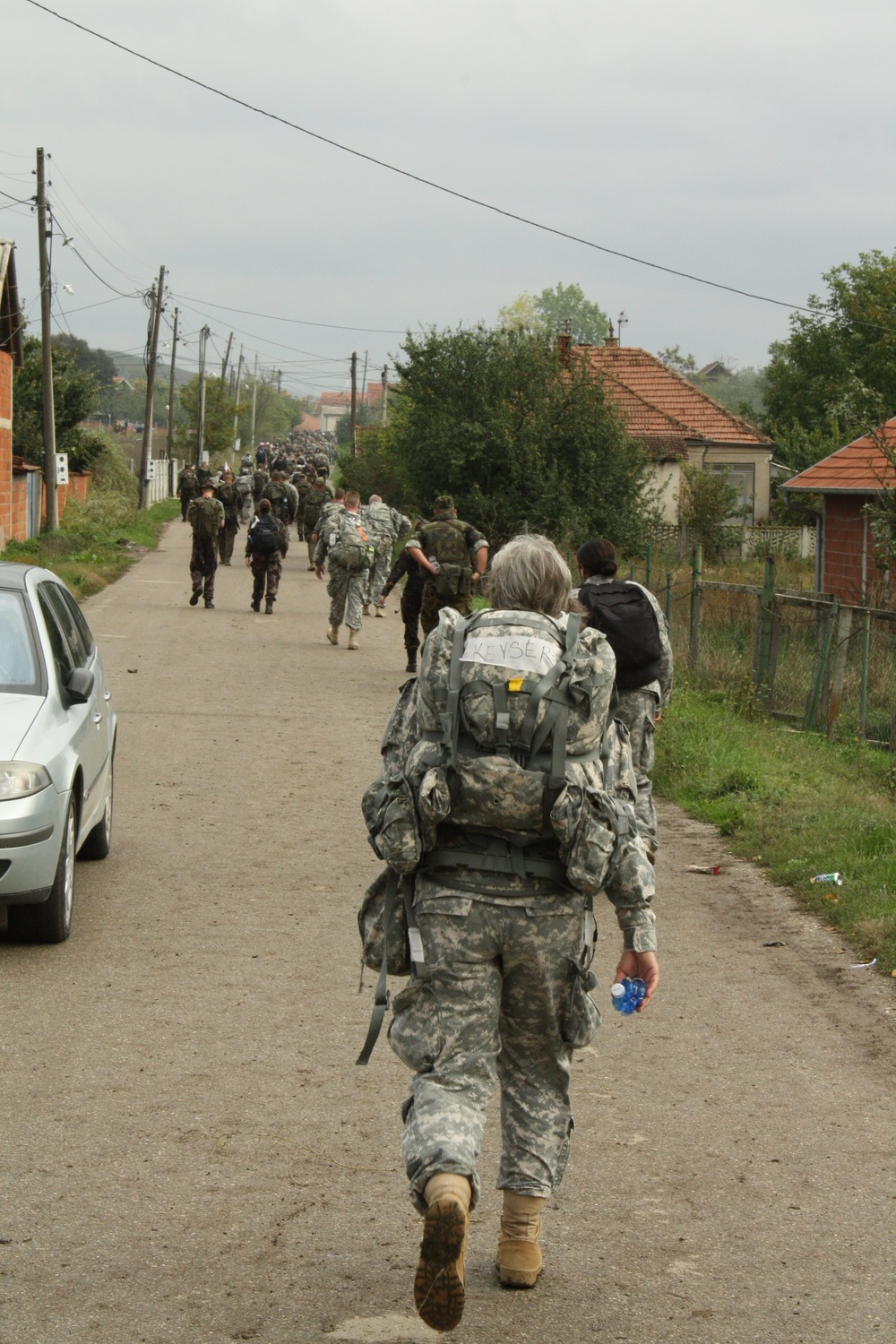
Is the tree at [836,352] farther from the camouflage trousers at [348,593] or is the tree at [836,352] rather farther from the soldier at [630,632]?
the soldier at [630,632]

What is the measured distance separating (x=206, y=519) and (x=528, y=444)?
661cm

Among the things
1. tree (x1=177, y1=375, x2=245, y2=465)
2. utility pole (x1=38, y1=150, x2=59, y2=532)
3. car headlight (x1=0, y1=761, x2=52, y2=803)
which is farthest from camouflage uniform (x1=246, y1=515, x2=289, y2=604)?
tree (x1=177, y1=375, x2=245, y2=465)

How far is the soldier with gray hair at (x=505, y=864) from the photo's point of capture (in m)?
3.21

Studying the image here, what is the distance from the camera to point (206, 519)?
68.7ft

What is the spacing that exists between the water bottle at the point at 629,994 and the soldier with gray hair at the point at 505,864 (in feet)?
0.13

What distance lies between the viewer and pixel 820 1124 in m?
4.73

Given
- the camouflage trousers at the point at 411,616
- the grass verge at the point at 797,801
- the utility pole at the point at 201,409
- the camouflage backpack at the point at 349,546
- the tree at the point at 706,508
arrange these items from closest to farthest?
1. the grass verge at the point at 797,801
2. the camouflage trousers at the point at 411,616
3. the camouflage backpack at the point at 349,546
4. the tree at the point at 706,508
5. the utility pole at the point at 201,409

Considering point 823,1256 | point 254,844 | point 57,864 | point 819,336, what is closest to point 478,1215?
point 823,1256

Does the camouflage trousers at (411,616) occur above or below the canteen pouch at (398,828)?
below

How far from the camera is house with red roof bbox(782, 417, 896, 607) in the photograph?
26.3 m

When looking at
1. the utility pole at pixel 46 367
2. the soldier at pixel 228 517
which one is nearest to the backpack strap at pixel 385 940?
the soldier at pixel 228 517

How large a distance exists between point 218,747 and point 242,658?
17.6 feet

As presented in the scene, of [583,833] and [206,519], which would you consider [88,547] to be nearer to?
[206,519]

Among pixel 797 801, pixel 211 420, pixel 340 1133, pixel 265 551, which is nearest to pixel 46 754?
pixel 340 1133
